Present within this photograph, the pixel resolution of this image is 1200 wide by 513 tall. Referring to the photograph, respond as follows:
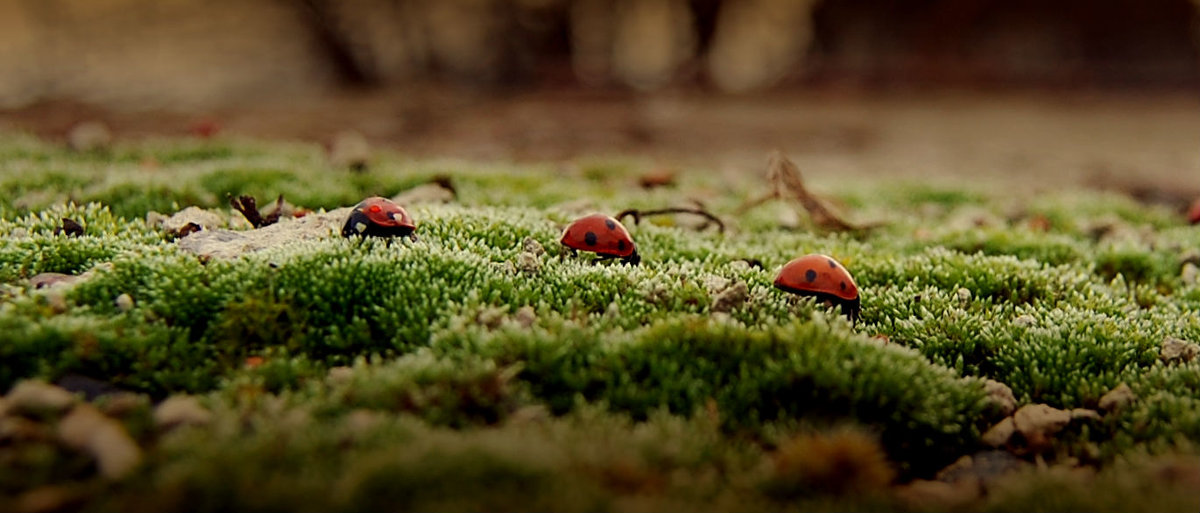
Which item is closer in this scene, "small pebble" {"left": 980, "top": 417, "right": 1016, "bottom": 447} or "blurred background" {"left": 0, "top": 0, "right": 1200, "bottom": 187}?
"small pebble" {"left": 980, "top": 417, "right": 1016, "bottom": 447}

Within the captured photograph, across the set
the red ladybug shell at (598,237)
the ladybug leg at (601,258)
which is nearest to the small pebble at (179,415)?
the red ladybug shell at (598,237)

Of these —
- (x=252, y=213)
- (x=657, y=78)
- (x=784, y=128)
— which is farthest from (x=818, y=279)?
(x=657, y=78)

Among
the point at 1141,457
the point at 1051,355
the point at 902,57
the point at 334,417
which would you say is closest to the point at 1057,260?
the point at 1051,355

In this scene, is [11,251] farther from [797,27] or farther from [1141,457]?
[797,27]

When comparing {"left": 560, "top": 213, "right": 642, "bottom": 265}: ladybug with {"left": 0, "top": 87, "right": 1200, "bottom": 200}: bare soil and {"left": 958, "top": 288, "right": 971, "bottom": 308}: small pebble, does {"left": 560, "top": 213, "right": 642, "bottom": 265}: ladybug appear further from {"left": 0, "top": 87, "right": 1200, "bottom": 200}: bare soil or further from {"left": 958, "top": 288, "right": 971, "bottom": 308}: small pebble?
{"left": 0, "top": 87, "right": 1200, "bottom": 200}: bare soil

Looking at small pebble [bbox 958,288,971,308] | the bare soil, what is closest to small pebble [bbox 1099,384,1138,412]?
small pebble [bbox 958,288,971,308]

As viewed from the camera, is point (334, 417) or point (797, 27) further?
point (797, 27)
